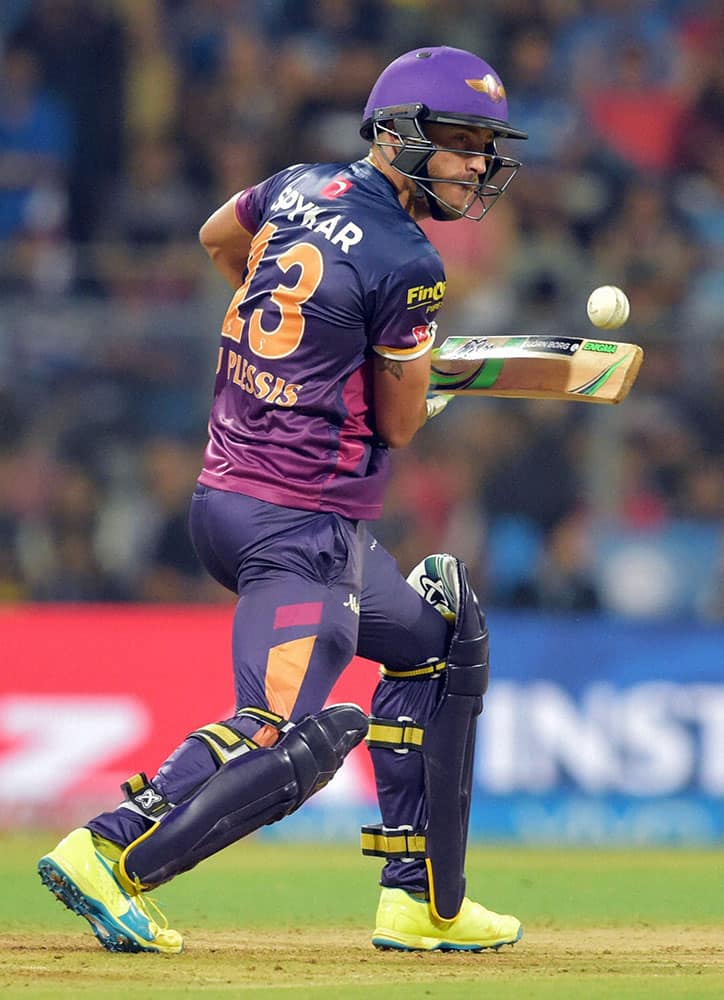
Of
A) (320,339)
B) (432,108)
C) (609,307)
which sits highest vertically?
(432,108)

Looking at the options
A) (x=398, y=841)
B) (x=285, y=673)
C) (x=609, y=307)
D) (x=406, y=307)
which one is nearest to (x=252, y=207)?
(x=406, y=307)

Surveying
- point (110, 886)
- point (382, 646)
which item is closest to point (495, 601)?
point (382, 646)

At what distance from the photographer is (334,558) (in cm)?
493

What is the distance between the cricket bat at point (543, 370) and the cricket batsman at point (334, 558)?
304 millimetres

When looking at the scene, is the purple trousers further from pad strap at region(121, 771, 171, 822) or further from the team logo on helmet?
the team logo on helmet

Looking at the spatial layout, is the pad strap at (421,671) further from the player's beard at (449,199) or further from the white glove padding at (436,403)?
the player's beard at (449,199)

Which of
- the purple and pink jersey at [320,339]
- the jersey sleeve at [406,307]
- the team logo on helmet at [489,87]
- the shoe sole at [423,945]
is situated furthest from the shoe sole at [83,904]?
the team logo on helmet at [489,87]

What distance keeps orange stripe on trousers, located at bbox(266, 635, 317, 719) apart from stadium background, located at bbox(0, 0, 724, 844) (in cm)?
524

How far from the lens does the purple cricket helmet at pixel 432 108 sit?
5.11 m

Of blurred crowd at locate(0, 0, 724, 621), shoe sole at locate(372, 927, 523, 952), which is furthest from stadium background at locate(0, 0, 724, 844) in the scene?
shoe sole at locate(372, 927, 523, 952)

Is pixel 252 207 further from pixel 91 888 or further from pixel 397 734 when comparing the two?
pixel 91 888

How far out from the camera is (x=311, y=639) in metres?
4.75

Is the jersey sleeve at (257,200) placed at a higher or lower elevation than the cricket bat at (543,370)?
higher

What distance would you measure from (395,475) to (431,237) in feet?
5.69
